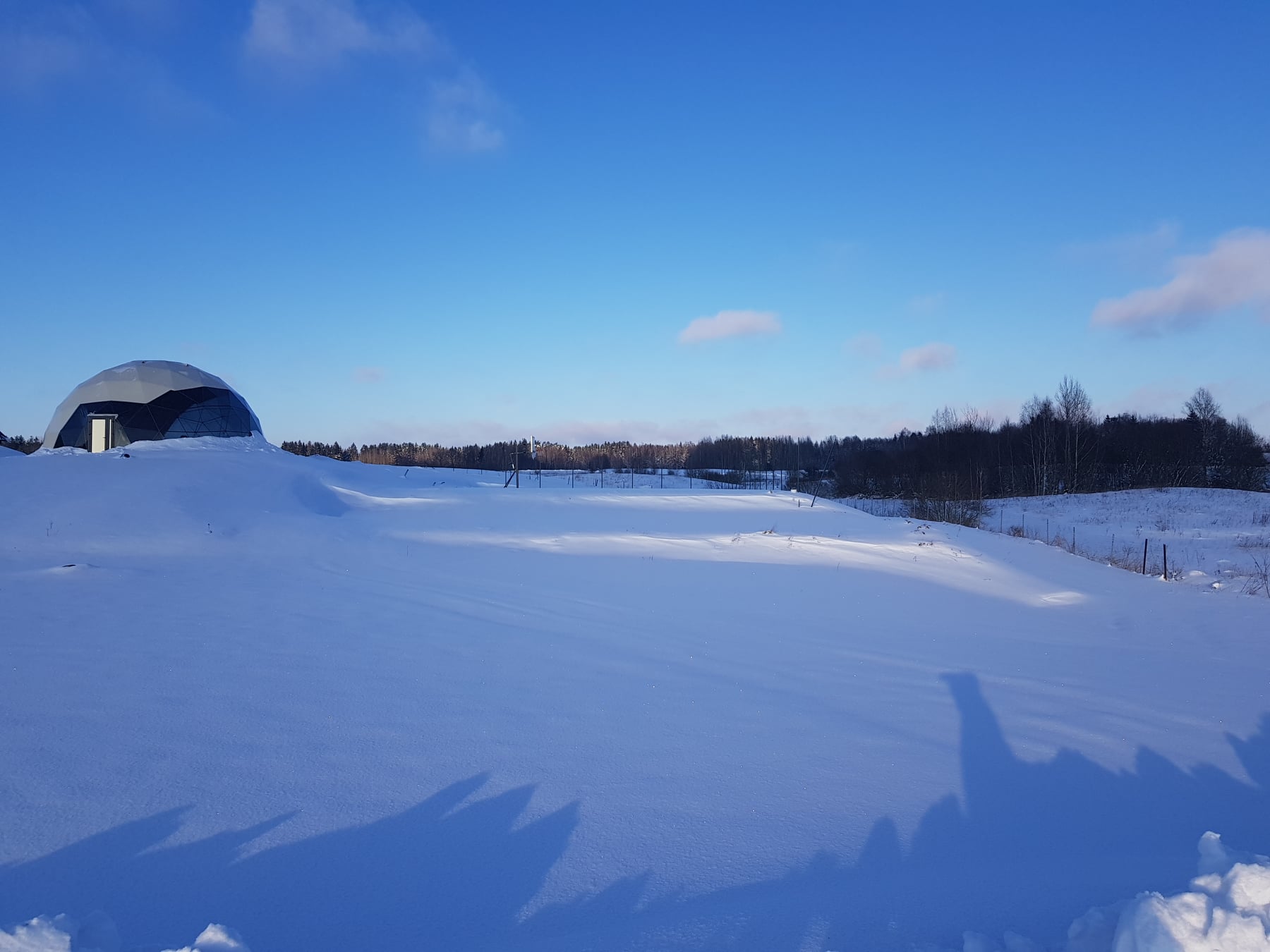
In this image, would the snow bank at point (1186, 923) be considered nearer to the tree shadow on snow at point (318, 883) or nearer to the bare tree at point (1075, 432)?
the tree shadow on snow at point (318, 883)

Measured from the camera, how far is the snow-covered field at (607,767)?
107 inches

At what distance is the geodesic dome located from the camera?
25734 mm

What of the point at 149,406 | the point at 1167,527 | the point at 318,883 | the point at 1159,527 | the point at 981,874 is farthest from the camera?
the point at 1167,527

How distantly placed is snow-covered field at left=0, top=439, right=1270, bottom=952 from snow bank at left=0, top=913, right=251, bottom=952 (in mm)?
15

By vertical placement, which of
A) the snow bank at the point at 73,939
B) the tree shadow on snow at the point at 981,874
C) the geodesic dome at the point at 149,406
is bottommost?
A: the tree shadow on snow at the point at 981,874

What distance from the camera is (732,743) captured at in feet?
14.9

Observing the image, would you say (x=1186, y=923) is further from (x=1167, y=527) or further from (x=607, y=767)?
(x=1167, y=527)

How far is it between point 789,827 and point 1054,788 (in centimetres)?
177

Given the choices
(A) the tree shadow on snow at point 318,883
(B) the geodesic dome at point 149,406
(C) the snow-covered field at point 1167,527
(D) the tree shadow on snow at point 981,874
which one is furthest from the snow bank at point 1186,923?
(B) the geodesic dome at point 149,406

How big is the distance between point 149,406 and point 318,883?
2882 cm

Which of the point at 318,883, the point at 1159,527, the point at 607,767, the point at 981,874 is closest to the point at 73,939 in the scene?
the point at 318,883

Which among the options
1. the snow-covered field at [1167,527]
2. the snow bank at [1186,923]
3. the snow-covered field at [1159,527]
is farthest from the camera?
the snow-covered field at [1167,527]

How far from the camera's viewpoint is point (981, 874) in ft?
10.2

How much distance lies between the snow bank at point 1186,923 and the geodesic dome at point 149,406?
1147 inches
